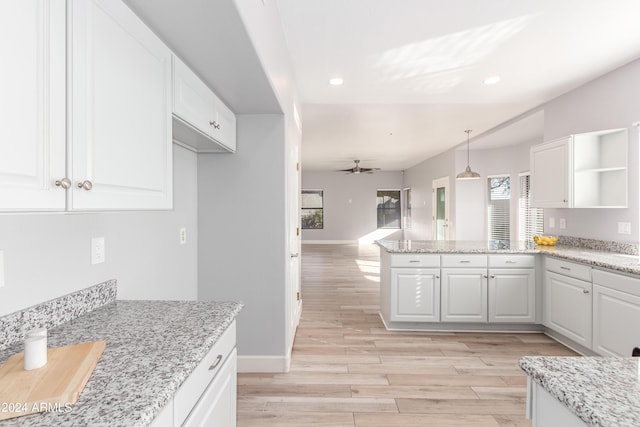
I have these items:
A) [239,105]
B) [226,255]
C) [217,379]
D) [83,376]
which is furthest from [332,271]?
[83,376]

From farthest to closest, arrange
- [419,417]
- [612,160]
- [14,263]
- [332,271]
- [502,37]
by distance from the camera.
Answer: [332,271] < [612,160] < [502,37] < [419,417] < [14,263]

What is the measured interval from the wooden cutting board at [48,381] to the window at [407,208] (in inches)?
420

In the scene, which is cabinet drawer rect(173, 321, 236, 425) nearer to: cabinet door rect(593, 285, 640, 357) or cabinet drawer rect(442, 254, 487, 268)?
cabinet drawer rect(442, 254, 487, 268)

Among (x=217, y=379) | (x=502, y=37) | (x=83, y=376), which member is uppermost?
(x=502, y=37)

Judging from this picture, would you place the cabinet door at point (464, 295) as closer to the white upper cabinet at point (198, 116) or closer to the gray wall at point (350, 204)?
the white upper cabinet at point (198, 116)

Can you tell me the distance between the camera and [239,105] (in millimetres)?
2324

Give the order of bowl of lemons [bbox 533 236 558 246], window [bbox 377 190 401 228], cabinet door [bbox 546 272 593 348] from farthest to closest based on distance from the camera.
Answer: window [bbox 377 190 401 228] < bowl of lemons [bbox 533 236 558 246] < cabinet door [bbox 546 272 593 348]

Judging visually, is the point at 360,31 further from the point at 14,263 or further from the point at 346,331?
the point at 346,331

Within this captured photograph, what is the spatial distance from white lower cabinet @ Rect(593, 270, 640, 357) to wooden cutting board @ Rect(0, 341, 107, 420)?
10.6 feet

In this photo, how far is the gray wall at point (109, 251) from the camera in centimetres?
113

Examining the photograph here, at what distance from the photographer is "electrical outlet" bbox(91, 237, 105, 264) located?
1477 mm

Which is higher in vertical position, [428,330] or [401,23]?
[401,23]

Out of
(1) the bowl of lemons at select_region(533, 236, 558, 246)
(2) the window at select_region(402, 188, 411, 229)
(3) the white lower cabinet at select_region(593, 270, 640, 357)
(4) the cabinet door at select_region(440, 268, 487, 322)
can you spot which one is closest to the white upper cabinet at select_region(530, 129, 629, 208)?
(1) the bowl of lemons at select_region(533, 236, 558, 246)

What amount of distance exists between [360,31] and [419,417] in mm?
2702
